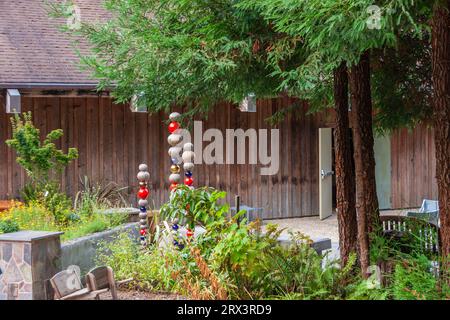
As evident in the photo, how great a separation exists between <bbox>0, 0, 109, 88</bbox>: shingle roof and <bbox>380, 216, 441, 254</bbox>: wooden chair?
6.17m

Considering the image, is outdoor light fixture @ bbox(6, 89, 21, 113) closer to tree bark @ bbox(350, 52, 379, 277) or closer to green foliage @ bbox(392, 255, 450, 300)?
tree bark @ bbox(350, 52, 379, 277)

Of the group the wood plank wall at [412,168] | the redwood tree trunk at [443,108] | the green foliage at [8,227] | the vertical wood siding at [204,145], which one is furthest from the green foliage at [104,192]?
the redwood tree trunk at [443,108]

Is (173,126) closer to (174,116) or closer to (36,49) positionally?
(174,116)

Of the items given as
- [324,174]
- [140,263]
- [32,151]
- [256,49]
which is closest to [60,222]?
[32,151]

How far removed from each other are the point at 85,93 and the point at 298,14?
7.39m

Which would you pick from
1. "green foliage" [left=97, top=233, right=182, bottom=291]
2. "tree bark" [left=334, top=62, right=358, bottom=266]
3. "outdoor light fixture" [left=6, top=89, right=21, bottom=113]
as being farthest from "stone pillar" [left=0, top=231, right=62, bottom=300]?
"outdoor light fixture" [left=6, top=89, right=21, bottom=113]

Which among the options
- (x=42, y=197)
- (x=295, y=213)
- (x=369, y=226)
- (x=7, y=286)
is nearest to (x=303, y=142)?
(x=295, y=213)

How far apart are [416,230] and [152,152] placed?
720 cm

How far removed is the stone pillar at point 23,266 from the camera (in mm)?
7121

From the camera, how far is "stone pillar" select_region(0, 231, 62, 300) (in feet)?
23.4

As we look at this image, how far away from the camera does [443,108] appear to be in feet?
21.3

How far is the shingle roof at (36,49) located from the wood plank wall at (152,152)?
0.60 meters

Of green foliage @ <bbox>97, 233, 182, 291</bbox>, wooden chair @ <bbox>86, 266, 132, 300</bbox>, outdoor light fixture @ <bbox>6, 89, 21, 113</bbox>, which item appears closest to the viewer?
wooden chair @ <bbox>86, 266, 132, 300</bbox>

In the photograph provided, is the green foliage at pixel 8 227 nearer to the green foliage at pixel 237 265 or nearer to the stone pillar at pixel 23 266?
the stone pillar at pixel 23 266
